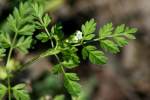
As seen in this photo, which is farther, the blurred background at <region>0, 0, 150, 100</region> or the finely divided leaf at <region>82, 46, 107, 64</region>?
the blurred background at <region>0, 0, 150, 100</region>

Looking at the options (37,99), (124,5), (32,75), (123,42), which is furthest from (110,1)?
(123,42)

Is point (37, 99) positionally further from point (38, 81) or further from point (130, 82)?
point (130, 82)

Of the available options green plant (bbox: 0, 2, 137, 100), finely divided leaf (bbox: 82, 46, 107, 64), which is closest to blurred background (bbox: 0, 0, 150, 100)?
green plant (bbox: 0, 2, 137, 100)

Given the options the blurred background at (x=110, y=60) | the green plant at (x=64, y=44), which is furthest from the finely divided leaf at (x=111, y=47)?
the blurred background at (x=110, y=60)

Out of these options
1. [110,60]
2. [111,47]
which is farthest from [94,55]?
[110,60]

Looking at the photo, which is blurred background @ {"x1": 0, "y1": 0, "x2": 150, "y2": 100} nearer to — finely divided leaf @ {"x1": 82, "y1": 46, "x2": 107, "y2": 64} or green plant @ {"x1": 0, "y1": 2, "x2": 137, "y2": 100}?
green plant @ {"x1": 0, "y1": 2, "x2": 137, "y2": 100}

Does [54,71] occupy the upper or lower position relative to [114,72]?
upper

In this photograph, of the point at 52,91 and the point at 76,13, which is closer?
the point at 52,91

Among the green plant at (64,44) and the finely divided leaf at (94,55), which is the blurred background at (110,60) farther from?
the finely divided leaf at (94,55)
